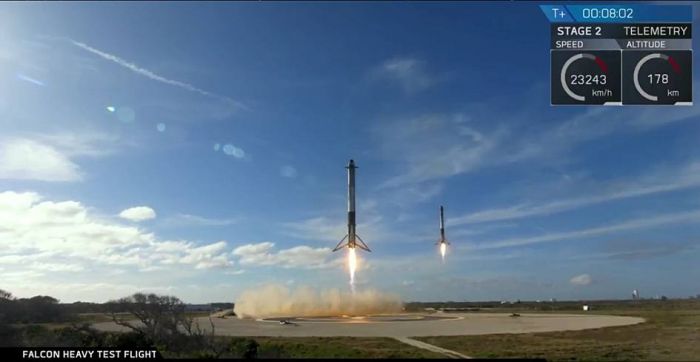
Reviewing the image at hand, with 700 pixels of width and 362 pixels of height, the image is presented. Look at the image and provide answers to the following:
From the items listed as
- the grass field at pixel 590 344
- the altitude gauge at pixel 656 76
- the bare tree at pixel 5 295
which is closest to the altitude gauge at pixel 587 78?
the altitude gauge at pixel 656 76

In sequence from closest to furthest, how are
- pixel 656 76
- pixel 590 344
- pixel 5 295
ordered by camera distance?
pixel 656 76 < pixel 590 344 < pixel 5 295

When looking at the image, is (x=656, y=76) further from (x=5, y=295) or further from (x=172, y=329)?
(x=5, y=295)

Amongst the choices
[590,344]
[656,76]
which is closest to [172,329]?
[590,344]

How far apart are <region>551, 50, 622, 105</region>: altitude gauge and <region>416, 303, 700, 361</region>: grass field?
18.0 metres

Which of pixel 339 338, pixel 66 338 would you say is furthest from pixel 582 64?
pixel 66 338

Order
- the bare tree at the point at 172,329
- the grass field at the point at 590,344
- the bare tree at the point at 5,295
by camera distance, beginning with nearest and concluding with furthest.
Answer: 1. the grass field at the point at 590,344
2. the bare tree at the point at 172,329
3. the bare tree at the point at 5,295

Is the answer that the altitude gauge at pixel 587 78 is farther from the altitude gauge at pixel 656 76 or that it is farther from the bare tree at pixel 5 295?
the bare tree at pixel 5 295

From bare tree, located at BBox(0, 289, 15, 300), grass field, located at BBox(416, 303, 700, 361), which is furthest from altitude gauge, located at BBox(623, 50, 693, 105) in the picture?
bare tree, located at BBox(0, 289, 15, 300)

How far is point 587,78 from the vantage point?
35781mm

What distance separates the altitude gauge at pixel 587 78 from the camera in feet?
116

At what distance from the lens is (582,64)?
3597 centimetres

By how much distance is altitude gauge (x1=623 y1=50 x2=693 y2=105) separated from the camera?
3512 cm

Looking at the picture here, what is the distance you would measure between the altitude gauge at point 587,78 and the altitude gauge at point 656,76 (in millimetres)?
683

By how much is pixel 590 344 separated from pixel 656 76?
25163mm
